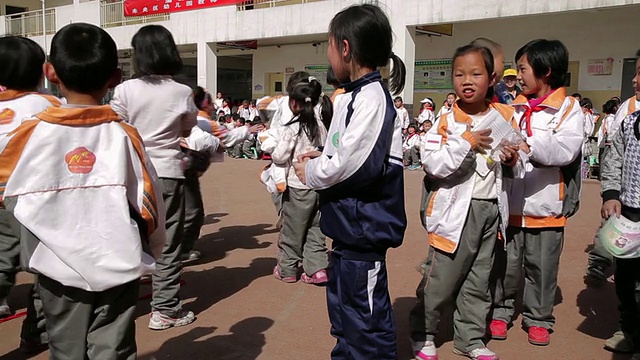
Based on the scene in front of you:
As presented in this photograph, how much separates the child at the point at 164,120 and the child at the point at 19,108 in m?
0.48

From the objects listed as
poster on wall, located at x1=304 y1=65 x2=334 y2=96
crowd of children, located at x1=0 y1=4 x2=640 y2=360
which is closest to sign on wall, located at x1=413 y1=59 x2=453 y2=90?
poster on wall, located at x1=304 y1=65 x2=334 y2=96

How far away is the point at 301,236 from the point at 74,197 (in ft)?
8.82

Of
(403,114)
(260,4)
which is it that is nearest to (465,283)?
(403,114)

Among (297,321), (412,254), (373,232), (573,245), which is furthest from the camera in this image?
(573,245)

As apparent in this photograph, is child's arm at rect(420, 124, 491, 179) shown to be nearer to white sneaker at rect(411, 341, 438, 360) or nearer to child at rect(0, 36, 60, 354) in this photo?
white sneaker at rect(411, 341, 438, 360)

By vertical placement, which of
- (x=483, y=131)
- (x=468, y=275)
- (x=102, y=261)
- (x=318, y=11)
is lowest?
(x=468, y=275)

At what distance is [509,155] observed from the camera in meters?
3.09

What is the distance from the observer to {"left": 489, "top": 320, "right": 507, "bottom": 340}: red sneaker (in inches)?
141

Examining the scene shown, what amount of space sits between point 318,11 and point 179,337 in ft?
44.5

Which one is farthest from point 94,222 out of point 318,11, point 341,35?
point 318,11

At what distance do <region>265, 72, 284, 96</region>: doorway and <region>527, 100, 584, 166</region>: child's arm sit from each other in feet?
57.5

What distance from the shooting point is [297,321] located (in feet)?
12.4

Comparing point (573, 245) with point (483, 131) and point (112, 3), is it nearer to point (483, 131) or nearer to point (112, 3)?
point (483, 131)

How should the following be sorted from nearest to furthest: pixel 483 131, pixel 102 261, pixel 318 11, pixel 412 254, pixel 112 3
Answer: pixel 102 261 < pixel 483 131 < pixel 412 254 < pixel 318 11 < pixel 112 3
